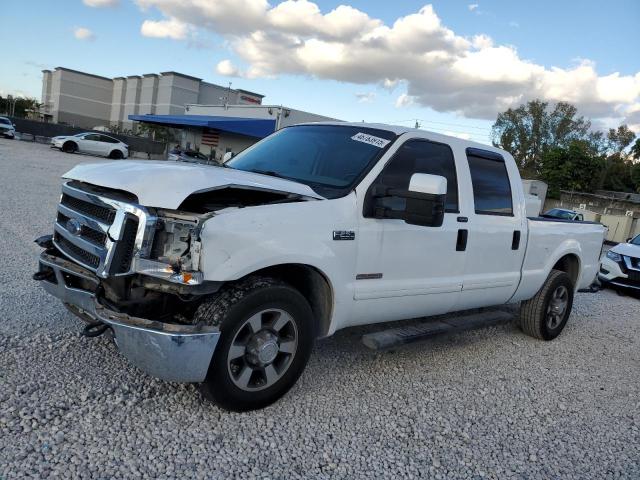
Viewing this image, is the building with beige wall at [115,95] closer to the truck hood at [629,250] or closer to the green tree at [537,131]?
the green tree at [537,131]

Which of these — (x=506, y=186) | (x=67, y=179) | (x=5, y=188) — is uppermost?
(x=506, y=186)

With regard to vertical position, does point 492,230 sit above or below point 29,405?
above

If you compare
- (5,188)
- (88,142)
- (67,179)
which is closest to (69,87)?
(88,142)

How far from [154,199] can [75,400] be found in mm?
1379

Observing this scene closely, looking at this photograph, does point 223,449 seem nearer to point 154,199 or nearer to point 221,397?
point 221,397

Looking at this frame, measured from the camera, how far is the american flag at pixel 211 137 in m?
43.3

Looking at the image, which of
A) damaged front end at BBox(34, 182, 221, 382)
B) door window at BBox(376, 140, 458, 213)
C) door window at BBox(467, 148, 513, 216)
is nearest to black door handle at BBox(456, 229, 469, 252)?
door window at BBox(376, 140, 458, 213)

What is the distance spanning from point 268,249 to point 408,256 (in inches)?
53.6

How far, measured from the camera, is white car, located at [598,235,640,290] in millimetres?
10266

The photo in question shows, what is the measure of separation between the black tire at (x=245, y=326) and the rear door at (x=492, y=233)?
6.24 ft

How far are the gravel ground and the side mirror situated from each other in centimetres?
138

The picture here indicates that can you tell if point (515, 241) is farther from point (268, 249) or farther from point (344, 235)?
point (268, 249)

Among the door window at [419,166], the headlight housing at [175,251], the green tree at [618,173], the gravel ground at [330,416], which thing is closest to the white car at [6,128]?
the gravel ground at [330,416]

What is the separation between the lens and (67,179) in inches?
156
